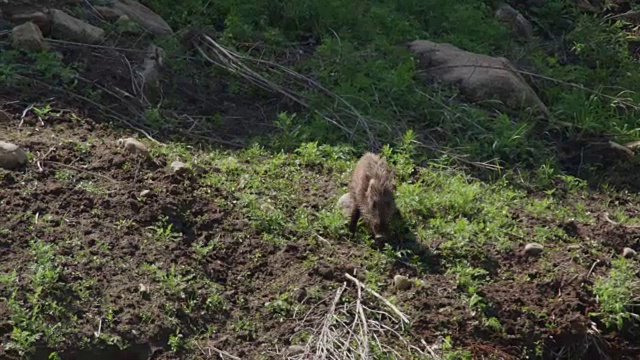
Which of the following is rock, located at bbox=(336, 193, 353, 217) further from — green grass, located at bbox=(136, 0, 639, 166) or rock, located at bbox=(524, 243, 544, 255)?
rock, located at bbox=(524, 243, 544, 255)

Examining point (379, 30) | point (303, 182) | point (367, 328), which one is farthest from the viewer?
point (379, 30)

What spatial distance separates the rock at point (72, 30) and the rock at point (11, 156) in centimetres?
188

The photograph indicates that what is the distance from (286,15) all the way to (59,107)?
9.13 feet

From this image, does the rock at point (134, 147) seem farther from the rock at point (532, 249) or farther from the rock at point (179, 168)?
the rock at point (532, 249)

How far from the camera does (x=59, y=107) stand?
7625 mm

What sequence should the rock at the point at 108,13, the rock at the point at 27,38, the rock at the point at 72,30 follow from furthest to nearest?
1. the rock at the point at 108,13
2. the rock at the point at 72,30
3. the rock at the point at 27,38

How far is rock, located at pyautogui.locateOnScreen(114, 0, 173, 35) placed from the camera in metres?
9.02

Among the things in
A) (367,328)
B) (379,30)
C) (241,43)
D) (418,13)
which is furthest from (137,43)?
(367,328)

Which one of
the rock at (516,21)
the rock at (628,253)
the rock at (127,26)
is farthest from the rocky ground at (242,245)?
the rock at (516,21)

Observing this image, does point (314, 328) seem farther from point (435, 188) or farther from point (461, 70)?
point (461, 70)

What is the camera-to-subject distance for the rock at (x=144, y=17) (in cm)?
902

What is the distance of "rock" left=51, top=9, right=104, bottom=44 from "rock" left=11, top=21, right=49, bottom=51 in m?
0.27

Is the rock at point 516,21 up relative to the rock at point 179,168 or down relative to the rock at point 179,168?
down

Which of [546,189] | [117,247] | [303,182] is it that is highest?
[117,247]
